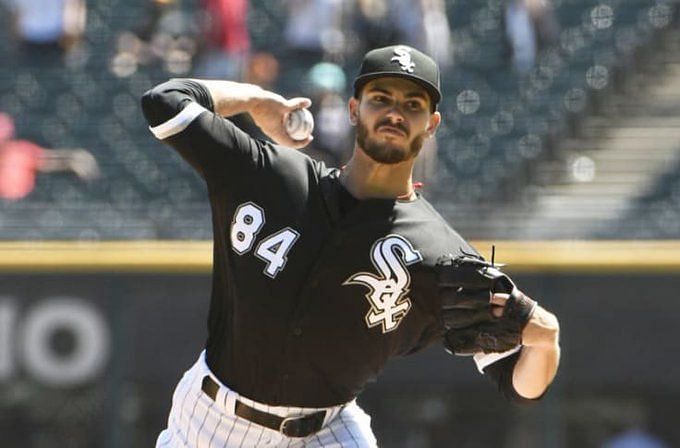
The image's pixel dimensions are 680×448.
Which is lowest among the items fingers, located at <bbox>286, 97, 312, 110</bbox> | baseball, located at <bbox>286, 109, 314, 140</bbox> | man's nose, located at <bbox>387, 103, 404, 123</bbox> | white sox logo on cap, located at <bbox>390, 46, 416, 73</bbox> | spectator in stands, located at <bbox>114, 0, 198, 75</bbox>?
spectator in stands, located at <bbox>114, 0, 198, 75</bbox>

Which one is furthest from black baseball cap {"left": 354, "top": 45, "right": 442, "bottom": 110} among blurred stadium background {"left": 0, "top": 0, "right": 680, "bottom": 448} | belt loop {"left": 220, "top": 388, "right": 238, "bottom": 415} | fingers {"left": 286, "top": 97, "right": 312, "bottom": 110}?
blurred stadium background {"left": 0, "top": 0, "right": 680, "bottom": 448}

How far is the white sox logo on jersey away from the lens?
168 inches

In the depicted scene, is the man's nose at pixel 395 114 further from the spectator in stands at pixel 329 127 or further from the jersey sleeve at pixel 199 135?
the spectator in stands at pixel 329 127

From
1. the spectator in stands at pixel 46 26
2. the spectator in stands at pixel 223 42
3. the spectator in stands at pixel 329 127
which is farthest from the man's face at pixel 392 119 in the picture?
the spectator in stands at pixel 46 26

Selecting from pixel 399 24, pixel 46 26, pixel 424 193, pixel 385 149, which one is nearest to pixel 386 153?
pixel 385 149

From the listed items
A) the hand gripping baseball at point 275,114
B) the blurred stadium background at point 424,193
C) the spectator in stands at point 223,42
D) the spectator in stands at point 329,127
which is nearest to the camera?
the hand gripping baseball at point 275,114

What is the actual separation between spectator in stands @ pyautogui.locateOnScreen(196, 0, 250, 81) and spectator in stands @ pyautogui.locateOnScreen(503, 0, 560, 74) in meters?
1.86

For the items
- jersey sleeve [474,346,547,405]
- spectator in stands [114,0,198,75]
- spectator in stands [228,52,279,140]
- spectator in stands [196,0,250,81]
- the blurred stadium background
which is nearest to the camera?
jersey sleeve [474,346,547,405]

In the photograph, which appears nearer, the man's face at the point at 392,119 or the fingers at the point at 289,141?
the man's face at the point at 392,119

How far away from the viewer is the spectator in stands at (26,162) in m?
9.52

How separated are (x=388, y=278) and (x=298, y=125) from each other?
0.55 m

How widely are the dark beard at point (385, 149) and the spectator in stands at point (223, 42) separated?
19.2 ft

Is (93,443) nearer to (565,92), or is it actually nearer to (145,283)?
(145,283)

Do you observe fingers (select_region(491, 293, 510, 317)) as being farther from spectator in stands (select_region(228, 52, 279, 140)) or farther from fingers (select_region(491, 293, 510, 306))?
spectator in stands (select_region(228, 52, 279, 140))
